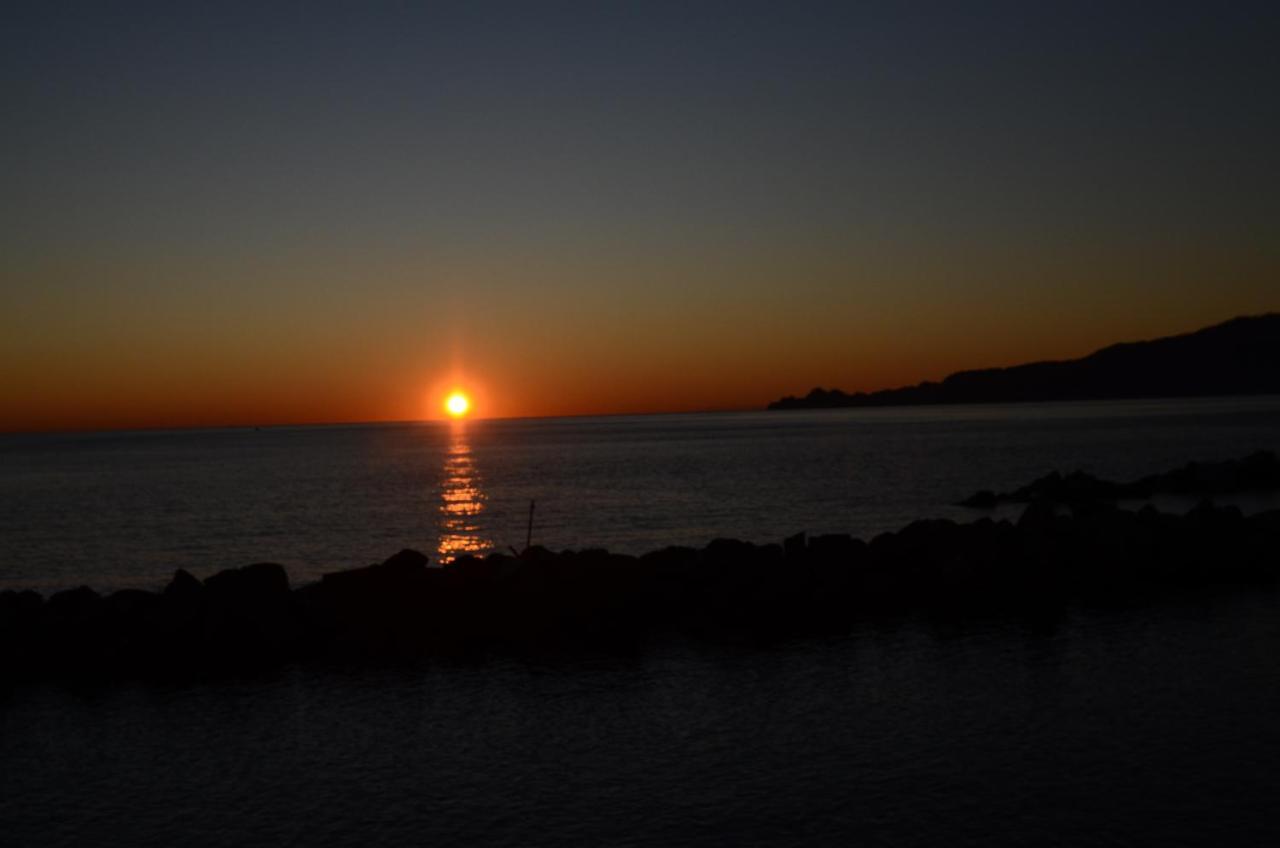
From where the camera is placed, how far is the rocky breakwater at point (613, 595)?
22.3 meters

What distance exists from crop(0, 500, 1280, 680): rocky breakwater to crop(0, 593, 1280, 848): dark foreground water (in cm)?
182

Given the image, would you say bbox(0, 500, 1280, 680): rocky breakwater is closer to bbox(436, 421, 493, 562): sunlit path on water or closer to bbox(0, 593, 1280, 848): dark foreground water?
bbox(0, 593, 1280, 848): dark foreground water

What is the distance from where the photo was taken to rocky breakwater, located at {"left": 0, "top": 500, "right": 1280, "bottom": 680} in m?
22.3

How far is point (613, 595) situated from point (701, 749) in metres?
9.65

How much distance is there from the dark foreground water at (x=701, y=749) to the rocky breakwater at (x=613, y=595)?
182cm

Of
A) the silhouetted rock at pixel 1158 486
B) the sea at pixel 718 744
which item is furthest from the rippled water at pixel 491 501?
the sea at pixel 718 744

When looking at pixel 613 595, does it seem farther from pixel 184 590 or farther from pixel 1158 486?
pixel 1158 486

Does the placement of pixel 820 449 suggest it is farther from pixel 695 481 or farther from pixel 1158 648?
pixel 1158 648

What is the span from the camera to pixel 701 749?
15.5 meters

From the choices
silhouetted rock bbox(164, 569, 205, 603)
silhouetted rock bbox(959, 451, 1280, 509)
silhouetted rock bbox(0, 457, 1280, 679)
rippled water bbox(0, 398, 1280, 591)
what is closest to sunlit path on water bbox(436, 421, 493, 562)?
rippled water bbox(0, 398, 1280, 591)

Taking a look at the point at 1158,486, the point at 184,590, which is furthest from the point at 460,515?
the point at 1158,486

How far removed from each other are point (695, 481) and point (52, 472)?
82000mm

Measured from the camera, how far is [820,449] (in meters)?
114

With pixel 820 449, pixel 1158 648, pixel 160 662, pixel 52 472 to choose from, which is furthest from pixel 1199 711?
pixel 52 472
